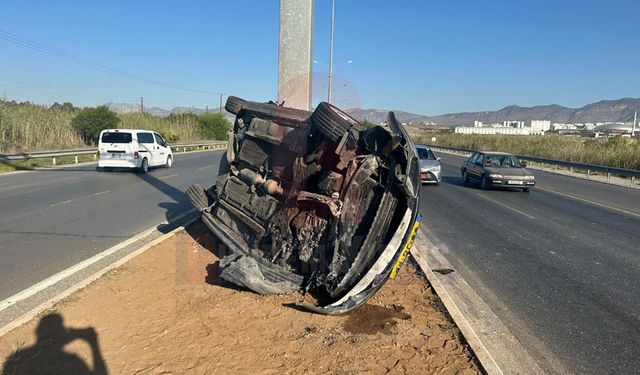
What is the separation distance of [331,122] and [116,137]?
17767 mm

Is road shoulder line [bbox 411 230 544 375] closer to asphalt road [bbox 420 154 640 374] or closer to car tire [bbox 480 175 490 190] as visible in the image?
asphalt road [bbox 420 154 640 374]

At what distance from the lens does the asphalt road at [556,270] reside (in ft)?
14.9

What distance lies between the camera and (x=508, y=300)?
5.76 meters

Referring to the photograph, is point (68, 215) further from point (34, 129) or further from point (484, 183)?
point (34, 129)

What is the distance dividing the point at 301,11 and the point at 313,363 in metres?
6.68

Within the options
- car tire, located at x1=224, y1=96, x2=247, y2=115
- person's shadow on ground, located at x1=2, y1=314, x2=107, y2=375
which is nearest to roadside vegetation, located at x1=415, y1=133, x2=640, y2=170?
car tire, located at x1=224, y1=96, x2=247, y2=115

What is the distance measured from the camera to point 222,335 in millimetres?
4234

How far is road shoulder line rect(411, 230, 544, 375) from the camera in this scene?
3.96 meters

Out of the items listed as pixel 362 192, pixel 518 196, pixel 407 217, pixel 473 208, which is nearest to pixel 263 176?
pixel 362 192

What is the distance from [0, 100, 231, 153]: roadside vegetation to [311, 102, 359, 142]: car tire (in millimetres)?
28285

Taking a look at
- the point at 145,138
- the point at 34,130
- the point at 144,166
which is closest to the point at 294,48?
the point at 144,166

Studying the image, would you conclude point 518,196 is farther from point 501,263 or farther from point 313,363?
point 313,363

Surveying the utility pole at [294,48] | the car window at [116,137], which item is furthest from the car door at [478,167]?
the car window at [116,137]

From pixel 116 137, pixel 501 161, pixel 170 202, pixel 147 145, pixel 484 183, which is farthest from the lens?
pixel 147 145
